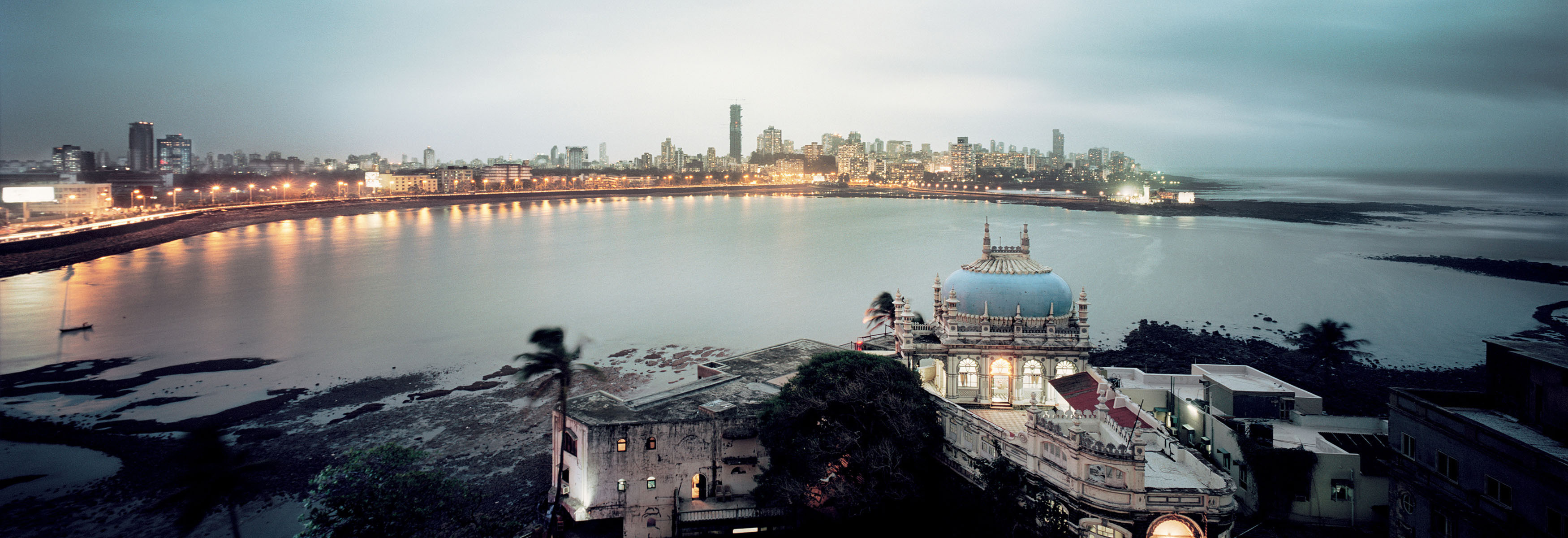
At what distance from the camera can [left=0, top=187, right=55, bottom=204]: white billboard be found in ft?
248

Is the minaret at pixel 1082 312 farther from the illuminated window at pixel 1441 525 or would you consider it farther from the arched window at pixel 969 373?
the illuminated window at pixel 1441 525

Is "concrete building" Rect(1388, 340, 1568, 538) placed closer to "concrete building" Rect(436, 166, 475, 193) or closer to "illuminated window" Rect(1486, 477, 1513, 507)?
"illuminated window" Rect(1486, 477, 1513, 507)

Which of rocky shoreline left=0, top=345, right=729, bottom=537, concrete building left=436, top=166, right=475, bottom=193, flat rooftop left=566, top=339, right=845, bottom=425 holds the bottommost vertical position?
rocky shoreline left=0, top=345, right=729, bottom=537

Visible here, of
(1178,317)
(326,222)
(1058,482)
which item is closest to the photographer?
(1058,482)

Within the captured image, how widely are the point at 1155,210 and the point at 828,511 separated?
12497 centimetres

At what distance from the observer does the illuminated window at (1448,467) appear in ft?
41.7

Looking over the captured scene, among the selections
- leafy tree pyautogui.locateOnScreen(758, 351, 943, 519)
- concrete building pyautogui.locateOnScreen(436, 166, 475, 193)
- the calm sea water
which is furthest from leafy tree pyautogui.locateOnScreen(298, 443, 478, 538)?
concrete building pyautogui.locateOnScreen(436, 166, 475, 193)

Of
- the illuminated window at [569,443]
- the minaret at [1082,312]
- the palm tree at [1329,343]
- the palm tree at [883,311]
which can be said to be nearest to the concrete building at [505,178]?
the palm tree at [883,311]

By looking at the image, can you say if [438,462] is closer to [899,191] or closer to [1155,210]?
[1155,210]

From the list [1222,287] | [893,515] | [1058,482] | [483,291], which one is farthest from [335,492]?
[1222,287]

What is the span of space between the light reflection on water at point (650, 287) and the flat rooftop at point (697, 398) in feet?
53.0

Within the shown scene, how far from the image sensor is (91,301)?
47906 millimetres

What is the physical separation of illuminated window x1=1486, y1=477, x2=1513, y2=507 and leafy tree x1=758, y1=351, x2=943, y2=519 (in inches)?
361

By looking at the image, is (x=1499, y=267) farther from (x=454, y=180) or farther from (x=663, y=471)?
(x=454, y=180)
